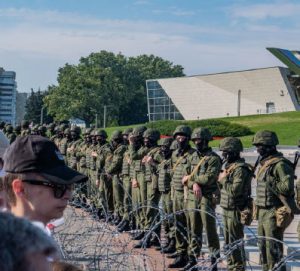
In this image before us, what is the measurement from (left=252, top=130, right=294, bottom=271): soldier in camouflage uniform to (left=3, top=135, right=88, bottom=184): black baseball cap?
4.70m

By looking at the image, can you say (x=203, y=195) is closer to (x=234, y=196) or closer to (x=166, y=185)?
(x=234, y=196)

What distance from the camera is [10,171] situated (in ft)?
9.41

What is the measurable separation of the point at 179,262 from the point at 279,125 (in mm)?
33164

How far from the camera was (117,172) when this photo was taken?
1354 centimetres

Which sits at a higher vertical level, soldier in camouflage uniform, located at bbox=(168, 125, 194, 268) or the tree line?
the tree line

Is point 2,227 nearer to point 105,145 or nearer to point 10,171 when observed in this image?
point 10,171

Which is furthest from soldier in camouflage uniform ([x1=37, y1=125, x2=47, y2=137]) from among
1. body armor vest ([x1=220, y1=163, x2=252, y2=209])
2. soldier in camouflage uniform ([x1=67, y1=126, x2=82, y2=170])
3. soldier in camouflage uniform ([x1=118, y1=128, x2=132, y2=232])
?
body armor vest ([x1=220, y1=163, x2=252, y2=209])

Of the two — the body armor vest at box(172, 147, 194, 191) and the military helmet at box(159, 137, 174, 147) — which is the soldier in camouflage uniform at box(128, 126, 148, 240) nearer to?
the military helmet at box(159, 137, 174, 147)

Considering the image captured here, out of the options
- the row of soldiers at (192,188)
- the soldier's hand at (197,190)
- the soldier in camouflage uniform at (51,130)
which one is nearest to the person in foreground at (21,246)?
the row of soldiers at (192,188)

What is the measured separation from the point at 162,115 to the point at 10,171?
218ft

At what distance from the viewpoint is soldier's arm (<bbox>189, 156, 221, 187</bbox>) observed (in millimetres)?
8648

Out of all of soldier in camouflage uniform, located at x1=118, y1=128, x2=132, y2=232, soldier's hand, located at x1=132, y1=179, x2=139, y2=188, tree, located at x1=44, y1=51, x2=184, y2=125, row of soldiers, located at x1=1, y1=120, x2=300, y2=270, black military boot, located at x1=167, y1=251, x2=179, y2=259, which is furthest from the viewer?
tree, located at x1=44, y1=51, x2=184, y2=125

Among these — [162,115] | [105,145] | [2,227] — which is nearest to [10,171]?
[2,227]

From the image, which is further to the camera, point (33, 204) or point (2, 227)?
point (33, 204)
